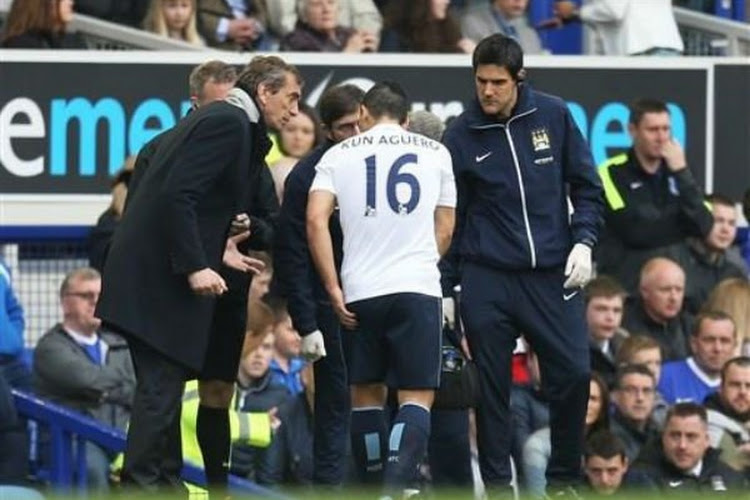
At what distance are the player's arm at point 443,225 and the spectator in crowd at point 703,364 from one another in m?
4.26

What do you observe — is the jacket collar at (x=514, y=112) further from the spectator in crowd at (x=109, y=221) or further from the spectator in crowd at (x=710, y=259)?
the spectator in crowd at (x=710, y=259)

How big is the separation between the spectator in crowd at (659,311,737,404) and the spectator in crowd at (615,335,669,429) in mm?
146

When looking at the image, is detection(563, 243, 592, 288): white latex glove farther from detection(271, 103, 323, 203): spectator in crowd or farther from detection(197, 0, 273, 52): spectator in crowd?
detection(197, 0, 273, 52): spectator in crowd

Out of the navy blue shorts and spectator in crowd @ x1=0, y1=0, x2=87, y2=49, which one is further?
spectator in crowd @ x1=0, y1=0, x2=87, y2=49

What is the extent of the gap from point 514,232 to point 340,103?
3.47ft

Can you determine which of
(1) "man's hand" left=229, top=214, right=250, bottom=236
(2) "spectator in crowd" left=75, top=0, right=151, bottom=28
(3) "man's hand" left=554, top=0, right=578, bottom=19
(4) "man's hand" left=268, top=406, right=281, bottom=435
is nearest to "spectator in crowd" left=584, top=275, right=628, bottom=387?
(4) "man's hand" left=268, top=406, right=281, bottom=435

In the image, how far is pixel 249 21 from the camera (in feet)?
67.8

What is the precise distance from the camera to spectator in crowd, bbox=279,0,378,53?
814 inches

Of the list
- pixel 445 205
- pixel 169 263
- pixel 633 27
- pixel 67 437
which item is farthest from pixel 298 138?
pixel 169 263

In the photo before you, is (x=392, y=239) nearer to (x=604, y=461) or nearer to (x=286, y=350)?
(x=604, y=461)

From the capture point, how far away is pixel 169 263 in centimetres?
1370

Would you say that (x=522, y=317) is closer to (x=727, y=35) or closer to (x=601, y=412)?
(x=601, y=412)

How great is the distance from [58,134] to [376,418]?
6160 mm

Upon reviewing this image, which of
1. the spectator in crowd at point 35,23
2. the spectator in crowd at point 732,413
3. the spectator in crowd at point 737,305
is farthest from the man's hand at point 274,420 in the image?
the spectator in crowd at point 35,23
